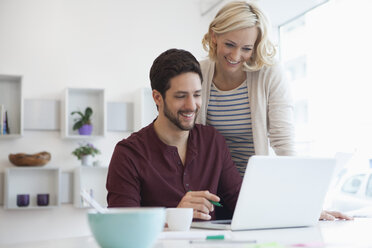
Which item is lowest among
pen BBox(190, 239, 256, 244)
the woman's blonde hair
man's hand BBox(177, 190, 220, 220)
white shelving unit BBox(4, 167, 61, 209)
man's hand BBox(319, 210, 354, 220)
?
white shelving unit BBox(4, 167, 61, 209)

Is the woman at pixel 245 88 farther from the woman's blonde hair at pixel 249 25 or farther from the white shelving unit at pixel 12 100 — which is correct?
the white shelving unit at pixel 12 100

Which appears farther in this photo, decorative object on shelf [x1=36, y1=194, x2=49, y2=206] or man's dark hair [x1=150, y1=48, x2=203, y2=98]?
decorative object on shelf [x1=36, y1=194, x2=49, y2=206]

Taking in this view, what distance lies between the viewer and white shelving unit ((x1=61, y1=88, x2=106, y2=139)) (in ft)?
13.9

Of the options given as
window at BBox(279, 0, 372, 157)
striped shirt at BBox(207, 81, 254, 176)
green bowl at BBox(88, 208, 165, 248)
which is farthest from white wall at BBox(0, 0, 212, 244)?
green bowl at BBox(88, 208, 165, 248)

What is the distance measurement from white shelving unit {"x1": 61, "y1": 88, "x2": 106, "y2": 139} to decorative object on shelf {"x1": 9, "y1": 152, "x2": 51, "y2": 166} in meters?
0.28

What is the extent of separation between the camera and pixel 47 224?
168 inches

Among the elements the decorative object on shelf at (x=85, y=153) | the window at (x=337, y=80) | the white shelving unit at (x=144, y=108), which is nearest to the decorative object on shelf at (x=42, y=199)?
the decorative object on shelf at (x=85, y=153)

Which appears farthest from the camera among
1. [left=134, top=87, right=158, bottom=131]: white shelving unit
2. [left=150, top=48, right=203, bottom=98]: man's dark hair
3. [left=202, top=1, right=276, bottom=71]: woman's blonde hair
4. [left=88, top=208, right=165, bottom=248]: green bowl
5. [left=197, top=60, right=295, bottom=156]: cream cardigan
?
[left=134, top=87, right=158, bottom=131]: white shelving unit

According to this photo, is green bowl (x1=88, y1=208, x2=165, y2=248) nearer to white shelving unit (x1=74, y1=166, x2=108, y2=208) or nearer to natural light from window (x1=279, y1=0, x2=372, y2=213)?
natural light from window (x1=279, y1=0, x2=372, y2=213)

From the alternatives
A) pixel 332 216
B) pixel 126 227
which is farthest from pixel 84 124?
pixel 126 227

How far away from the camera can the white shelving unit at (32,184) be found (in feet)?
13.4

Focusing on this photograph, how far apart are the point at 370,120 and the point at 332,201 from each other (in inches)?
30.7

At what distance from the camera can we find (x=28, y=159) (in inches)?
158

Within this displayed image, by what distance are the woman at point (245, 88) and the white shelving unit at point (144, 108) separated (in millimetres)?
2350
